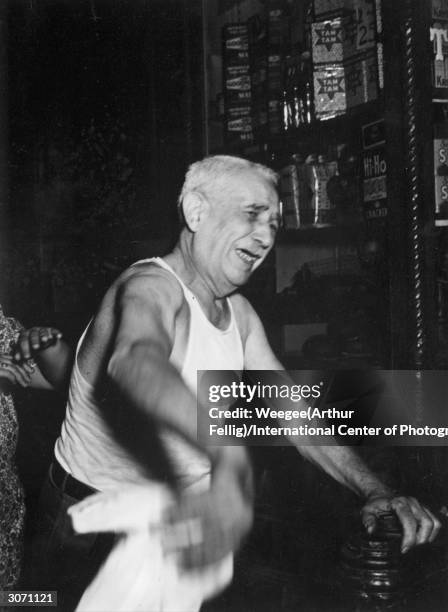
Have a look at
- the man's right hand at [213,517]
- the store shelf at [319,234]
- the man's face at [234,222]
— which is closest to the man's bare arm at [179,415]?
the man's right hand at [213,517]

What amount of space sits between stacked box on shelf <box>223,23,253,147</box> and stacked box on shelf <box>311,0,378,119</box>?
25 centimetres

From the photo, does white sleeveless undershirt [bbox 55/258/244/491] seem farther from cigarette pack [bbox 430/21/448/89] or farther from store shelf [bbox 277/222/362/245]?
cigarette pack [bbox 430/21/448/89]

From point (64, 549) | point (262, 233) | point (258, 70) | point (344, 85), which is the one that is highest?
point (258, 70)

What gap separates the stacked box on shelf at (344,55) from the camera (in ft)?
3.98

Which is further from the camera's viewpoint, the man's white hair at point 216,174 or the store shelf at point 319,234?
the store shelf at point 319,234

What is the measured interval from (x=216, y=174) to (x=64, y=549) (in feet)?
2.21

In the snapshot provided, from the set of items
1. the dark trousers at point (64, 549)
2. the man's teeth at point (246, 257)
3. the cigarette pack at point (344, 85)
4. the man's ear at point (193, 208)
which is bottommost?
the dark trousers at point (64, 549)

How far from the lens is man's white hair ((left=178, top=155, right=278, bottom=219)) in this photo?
1042 millimetres

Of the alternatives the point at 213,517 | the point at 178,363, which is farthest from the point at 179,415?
the point at 178,363

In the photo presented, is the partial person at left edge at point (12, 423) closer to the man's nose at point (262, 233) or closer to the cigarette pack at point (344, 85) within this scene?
the man's nose at point (262, 233)

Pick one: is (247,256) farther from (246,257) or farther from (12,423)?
(12,423)

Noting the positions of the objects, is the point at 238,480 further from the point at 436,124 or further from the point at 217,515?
the point at 436,124

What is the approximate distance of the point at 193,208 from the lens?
1.05 m

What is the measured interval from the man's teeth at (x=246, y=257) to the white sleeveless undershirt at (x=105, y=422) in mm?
122
